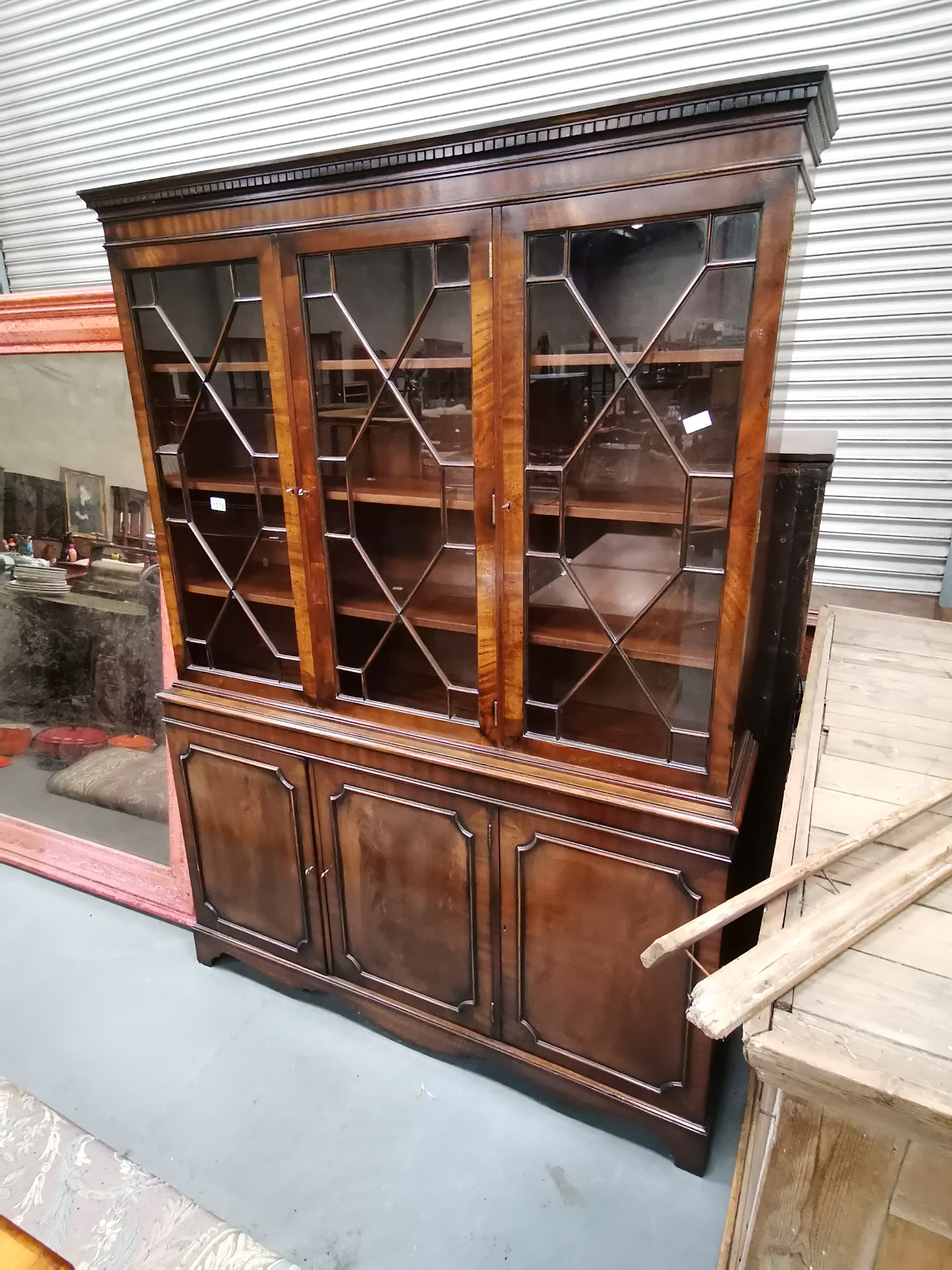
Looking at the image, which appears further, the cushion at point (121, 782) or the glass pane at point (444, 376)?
the cushion at point (121, 782)

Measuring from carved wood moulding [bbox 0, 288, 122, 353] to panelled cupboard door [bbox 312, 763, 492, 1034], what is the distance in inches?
55.2

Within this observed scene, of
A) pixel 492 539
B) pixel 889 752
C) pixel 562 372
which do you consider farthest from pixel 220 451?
pixel 889 752

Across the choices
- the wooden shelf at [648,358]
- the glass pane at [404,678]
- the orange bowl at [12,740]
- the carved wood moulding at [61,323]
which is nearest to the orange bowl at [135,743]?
the orange bowl at [12,740]

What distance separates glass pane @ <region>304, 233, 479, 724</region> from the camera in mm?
1362

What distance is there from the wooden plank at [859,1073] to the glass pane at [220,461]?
134 centimetres

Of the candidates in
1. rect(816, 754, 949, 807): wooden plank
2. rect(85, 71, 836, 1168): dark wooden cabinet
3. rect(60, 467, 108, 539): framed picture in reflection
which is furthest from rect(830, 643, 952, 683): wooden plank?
rect(60, 467, 108, 539): framed picture in reflection

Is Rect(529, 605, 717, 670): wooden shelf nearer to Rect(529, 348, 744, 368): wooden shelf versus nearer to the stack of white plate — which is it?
Rect(529, 348, 744, 368): wooden shelf

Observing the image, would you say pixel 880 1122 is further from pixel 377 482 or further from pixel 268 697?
pixel 268 697

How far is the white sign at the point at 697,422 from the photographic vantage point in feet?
3.95

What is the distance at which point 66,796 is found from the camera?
A: 2.49 metres

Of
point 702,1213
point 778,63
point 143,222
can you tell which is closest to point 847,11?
point 778,63

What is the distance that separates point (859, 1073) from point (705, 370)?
3.28 feet

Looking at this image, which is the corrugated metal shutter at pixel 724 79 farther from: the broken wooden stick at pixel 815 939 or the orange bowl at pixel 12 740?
the orange bowl at pixel 12 740

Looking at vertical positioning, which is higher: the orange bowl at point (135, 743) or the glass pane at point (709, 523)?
the glass pane at point (709, 523)
